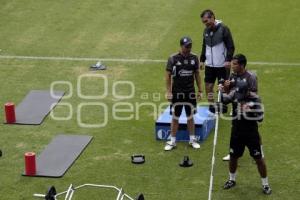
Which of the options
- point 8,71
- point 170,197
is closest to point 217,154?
point 170,197

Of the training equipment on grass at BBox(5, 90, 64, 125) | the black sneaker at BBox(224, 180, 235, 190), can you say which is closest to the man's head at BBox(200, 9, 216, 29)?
the black sneaker at BBox(224, 180, 235, 190)

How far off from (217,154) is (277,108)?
7.82 ft

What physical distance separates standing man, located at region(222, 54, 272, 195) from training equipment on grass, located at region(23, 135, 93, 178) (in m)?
3.06

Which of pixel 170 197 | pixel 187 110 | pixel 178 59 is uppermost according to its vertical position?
pixel 178 59

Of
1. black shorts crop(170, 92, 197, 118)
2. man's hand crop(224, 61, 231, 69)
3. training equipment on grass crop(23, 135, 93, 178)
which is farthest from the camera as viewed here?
man's hand crop(224, 61, 231, 69)

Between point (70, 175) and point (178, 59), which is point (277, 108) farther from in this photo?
point (70, 175)

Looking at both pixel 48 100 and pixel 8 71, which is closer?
pixel 48 100

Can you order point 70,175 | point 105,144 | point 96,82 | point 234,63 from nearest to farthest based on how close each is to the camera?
1. point 234,63
2. point 70,175
3. point 105,144
4. point 96,82

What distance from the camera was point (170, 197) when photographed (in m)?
11.0

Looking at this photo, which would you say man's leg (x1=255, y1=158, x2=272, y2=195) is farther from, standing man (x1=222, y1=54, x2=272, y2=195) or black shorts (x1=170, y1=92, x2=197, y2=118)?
black shorts (x1=170, y1=92, x2=197, y2=118)

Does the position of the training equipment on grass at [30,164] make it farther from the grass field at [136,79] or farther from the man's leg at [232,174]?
the man's leg at [232,174]

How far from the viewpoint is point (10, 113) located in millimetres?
13695

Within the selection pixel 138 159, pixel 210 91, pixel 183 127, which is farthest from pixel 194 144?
pixel 210 91

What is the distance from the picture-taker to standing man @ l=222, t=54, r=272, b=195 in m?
10.5
